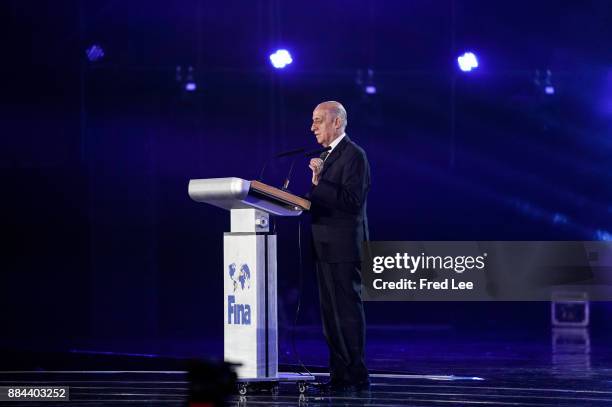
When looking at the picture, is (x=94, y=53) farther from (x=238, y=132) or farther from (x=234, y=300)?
(x=234, y=300)

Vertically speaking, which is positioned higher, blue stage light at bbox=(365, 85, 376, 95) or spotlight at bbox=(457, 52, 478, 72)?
spotlight at bbox=(457, 52, 478, 72)

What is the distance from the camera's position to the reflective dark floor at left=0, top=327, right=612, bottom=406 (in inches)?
176

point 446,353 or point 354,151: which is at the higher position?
point 354,151

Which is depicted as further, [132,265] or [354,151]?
[132,265]

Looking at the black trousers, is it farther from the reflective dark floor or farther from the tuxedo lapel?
the tuxedo lapel

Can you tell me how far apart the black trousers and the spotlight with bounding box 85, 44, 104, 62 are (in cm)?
461

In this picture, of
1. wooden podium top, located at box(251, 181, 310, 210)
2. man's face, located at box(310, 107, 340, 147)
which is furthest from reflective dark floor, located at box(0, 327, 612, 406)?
man's face, located at box(310, 107, 340, 147)

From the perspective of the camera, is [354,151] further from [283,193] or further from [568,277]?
[568,277]

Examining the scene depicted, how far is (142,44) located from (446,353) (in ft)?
13.1

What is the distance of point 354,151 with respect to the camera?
4.74m

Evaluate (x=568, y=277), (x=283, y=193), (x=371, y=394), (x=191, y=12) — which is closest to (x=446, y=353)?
(x=568, y=277)

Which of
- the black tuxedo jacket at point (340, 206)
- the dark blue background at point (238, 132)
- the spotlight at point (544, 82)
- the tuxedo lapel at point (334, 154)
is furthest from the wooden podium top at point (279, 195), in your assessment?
the spotlight at point (544, 82)

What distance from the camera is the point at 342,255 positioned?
469 centimetres

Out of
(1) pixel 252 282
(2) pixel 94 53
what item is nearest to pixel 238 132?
(2) pixel 94 53
